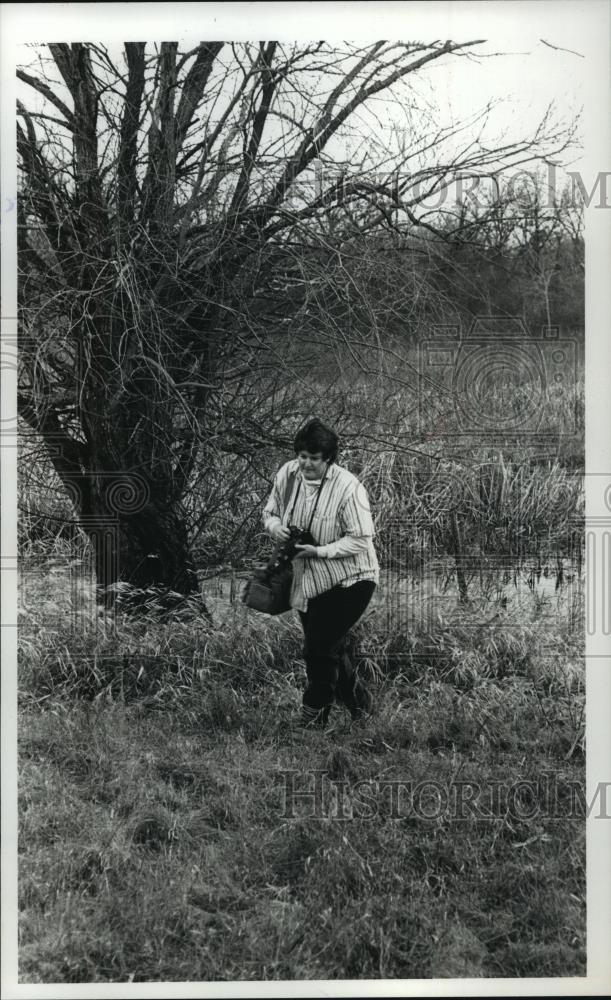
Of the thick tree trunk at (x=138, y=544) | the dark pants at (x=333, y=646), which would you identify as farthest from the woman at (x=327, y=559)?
the thick tree trunk at (x=138, y=544)

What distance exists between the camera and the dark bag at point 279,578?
4.38 metres

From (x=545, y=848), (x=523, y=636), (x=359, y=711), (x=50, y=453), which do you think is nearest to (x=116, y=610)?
(x=50, y=453)

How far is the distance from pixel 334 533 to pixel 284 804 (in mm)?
1256

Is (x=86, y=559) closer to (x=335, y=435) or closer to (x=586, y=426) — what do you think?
(x=335, y=435)

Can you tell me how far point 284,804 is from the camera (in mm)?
4215

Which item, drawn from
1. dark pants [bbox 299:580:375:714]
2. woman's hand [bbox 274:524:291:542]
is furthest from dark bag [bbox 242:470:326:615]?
dark pants [bbox 299:580:375:714]

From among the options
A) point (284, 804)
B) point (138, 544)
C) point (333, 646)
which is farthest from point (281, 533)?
point (284, 804)

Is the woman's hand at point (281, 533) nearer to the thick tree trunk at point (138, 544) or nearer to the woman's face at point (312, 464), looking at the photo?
the woman's face at point (312, 464)

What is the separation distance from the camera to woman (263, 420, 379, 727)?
14.3 feet

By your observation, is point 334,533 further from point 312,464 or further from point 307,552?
point 312,464

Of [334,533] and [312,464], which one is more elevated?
[312,464]

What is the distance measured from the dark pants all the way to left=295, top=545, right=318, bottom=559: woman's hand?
19cm

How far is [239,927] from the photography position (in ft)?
12.9

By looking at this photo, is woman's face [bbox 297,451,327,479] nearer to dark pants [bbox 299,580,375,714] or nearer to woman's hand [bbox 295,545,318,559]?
woman's hand [bbox 295,545,318,559]
